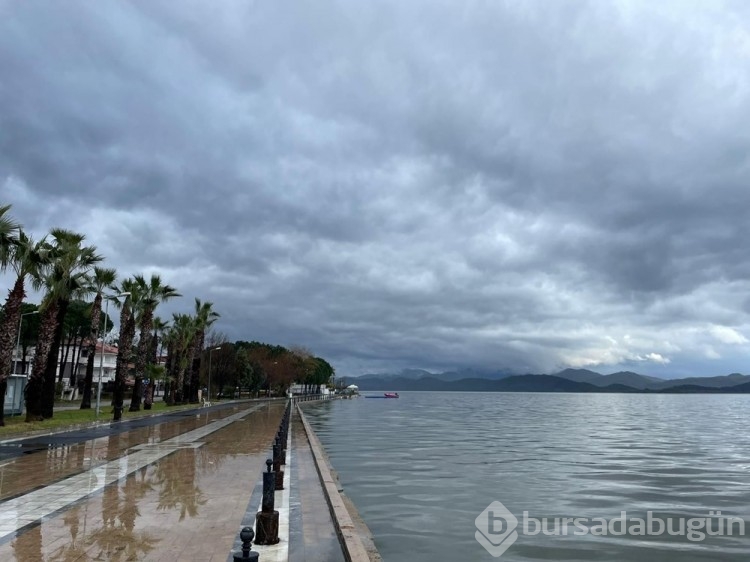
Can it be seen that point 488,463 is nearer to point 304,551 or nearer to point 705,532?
point 705,532

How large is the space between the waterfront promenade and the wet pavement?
0.02 metres

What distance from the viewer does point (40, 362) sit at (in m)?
31.8

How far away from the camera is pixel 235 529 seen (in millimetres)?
9570

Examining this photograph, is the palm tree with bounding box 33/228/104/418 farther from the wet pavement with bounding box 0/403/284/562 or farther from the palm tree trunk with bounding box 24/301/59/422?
the wet pavement with bounding box 0/403/284/562

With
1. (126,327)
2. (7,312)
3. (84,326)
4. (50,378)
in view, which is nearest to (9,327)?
(7,312)

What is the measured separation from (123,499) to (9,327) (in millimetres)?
19472

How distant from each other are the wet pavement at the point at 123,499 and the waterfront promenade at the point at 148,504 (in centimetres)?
2

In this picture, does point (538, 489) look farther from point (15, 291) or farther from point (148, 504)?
point (15, 291)

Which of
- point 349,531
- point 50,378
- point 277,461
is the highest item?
point 50,378

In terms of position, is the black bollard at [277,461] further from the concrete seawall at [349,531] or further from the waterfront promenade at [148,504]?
the concrete seawall at [349,531]

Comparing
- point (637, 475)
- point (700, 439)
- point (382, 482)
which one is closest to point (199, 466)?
point (382, 482)

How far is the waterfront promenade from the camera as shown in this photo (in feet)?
27.7

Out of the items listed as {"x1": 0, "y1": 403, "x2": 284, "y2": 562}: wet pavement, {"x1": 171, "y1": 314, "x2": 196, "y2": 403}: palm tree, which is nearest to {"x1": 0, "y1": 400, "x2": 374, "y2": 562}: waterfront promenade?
{"x1": 0, "y1": 403, "x2": 284, "y2": 562}: wet pavement

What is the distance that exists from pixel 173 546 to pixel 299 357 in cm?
13658
